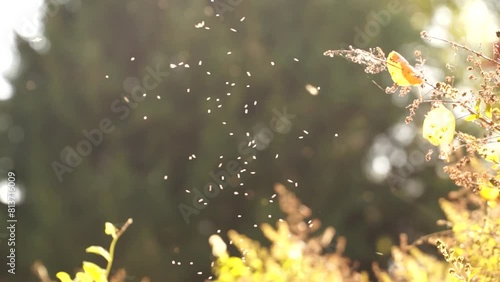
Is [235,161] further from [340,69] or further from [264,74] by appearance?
[340,69]

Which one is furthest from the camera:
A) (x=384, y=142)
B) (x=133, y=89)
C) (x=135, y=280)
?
(x=384, y=142)

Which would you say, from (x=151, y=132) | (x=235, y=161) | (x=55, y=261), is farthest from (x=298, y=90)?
(x=55, y=261)

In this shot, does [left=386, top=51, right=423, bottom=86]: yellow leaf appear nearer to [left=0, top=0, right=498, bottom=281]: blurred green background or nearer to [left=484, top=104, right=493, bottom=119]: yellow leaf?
[left=484, top=104, right=493, bottom=119]: yellow leaf

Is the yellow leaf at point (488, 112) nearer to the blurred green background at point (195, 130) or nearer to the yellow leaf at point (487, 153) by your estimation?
the yellow leaf at point (487, 153)

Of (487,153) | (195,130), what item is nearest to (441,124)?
(487,153)

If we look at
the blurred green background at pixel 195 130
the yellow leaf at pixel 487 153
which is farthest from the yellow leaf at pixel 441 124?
the blurred green background at pixel 195 130

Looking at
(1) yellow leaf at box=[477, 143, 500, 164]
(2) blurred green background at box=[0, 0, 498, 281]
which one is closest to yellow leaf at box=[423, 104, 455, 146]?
(1) yellow leaf at box=[477, 143, 500, 164]
